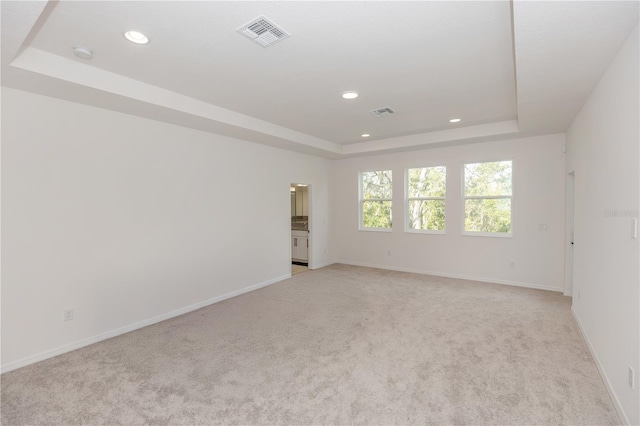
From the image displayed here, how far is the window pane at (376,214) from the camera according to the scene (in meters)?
6.67

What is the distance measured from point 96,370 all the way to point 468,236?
560 centimetres

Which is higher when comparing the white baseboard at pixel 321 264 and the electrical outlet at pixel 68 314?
the electrical outlet at pixel 68 314

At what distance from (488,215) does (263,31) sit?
4.93 m

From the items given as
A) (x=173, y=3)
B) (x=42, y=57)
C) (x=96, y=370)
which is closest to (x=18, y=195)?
(x=42, y=57)

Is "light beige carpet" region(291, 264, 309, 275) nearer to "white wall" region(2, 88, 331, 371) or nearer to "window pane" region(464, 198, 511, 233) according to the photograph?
"white wall" region(2, 88, 331, 371)

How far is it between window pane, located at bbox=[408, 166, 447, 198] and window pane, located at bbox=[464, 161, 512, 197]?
1.38 ft

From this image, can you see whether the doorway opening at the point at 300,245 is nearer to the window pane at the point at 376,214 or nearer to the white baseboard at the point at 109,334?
the window pane at the point at 376,214

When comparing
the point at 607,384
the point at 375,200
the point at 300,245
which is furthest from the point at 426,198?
the point at 607,384

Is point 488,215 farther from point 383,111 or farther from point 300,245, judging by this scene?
point 300,245

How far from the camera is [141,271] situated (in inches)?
145

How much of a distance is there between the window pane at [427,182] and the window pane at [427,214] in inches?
6.2

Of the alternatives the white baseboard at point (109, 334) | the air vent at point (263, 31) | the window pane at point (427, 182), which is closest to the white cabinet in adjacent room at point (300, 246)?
the white baseboard at point (109, 334)

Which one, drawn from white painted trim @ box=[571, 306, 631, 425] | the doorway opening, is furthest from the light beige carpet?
white painted trim @ box=[571, 306, 631, 425]

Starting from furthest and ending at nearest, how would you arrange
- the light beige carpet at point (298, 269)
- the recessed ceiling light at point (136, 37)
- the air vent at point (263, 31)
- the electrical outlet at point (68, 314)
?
the light beige carpet at point (298, 269) < the electrical outlet at point (68, 314) < the recessed ceiling light at point (136, 37) < the air vent at point (263, 31)
